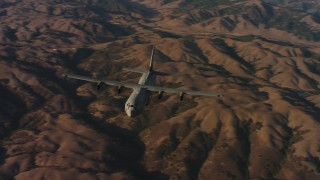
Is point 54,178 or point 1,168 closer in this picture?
point 54,178

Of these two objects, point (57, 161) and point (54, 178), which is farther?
point (57, 161)

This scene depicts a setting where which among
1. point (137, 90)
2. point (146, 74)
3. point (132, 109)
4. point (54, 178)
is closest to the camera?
point (132, 109)

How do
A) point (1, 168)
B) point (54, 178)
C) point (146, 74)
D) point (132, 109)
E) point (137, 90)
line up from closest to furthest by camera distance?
point (132, 109) → point (137, 90) → point (146, 74) → point (54, 178) → point (1, 168)

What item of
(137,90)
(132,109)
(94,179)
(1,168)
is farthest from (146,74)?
(1,168)

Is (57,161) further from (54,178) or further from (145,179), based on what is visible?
(145,179)

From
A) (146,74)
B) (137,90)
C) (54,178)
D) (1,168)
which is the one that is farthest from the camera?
(1,168)

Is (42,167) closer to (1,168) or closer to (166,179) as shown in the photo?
(1,168)

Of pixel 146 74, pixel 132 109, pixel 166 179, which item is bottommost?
pixel 166 179

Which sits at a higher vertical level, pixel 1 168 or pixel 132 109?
pixel 132 109

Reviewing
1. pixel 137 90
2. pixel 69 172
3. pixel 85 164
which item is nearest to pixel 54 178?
pixel 69 172
